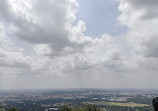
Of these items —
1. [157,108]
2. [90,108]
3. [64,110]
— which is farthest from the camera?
[90,108]

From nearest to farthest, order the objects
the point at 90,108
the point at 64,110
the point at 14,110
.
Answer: the point at 14,110 < the point at 64,110 < the point at 90,108

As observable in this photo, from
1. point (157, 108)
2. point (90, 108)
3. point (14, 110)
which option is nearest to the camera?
point (157, 108)

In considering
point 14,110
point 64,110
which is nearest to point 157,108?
point 64,110

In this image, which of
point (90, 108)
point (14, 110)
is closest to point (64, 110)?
point (90, 108)

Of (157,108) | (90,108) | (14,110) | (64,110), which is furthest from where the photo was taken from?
(90,108)

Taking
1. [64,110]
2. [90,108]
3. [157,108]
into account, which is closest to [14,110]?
[64,110]

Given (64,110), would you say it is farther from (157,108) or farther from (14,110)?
(157,108)

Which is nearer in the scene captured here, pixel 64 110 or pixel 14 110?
pixel 14 110

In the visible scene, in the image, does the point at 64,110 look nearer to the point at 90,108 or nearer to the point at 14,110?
the point at 90,108
